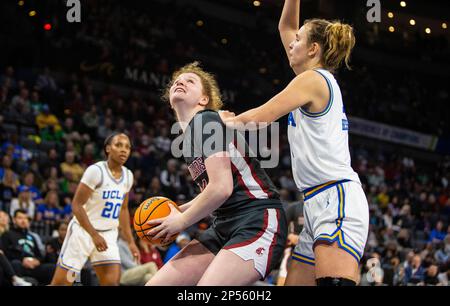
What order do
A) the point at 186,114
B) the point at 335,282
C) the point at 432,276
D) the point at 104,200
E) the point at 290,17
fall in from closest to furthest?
the point at 335,282
the point at 186,114
the point at 290,17
the point at 104,200
the point at 432,276

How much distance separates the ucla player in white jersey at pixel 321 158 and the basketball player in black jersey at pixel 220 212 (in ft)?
0.63

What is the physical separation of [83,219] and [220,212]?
2980mm

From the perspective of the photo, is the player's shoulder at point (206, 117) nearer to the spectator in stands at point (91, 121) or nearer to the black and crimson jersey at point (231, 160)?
the black and crimson jersey at point (231, 160)

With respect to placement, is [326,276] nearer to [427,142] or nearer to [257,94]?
[257,94]

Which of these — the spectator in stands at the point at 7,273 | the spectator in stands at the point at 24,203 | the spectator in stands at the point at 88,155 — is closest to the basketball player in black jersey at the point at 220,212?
the spectator in stands at the point at 7,273

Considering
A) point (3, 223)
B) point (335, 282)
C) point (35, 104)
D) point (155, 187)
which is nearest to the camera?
point (335, 282)

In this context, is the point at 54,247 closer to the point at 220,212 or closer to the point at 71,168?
the point at 71,168

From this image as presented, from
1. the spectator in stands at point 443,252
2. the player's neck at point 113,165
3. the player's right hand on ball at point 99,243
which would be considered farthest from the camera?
the spectator in stands at point 443,252

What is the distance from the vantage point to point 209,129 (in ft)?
12.2

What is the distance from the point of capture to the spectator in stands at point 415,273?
1182 centimetres

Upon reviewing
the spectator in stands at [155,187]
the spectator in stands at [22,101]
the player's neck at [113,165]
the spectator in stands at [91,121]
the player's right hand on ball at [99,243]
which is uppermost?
the spectator in stands at [22,101]

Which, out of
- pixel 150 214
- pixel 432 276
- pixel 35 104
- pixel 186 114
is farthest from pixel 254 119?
pixel 35 104

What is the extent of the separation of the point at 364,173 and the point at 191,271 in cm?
1647

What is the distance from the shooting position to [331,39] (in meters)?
3.79
